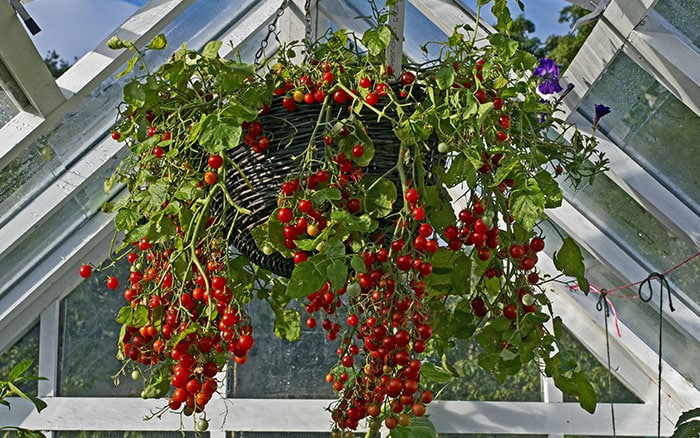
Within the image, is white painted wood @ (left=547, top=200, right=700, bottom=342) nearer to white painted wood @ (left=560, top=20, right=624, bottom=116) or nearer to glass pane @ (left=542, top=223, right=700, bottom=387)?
glass pane @ (left=542, top=223, right=700, bottom=387)

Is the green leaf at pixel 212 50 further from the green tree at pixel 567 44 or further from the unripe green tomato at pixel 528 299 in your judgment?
the green tree at pixel 567 44

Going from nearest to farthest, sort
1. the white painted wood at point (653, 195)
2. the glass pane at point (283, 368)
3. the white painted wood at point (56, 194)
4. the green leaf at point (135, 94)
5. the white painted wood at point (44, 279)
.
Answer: the green leaf at point (135, 94)
the white painted wood at point (653, 195)
the white painted wood at point (56, 194)
the white painted wood at point (44, 279)
the glass pane at point (283, 368)

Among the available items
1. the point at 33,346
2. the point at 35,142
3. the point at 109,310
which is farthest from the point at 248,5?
the point at 33,346

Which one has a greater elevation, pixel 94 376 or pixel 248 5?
pixel 248 5

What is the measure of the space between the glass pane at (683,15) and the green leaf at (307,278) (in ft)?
4.62

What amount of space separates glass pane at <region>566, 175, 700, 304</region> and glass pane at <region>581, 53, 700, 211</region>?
9.1 inches

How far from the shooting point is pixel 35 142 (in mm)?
2656

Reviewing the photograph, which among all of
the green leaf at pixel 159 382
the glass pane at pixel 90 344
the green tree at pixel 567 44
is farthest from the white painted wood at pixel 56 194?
the green tree at pixel 567 44

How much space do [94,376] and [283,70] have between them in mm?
2558

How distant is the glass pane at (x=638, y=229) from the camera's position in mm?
2752

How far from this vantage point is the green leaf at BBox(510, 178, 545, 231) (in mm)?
1130

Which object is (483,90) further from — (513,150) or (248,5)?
(248,5)

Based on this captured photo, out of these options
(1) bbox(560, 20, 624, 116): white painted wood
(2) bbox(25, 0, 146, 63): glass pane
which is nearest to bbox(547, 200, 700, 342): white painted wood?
(1) bbox(560, 20, 624, 116): white painted wood

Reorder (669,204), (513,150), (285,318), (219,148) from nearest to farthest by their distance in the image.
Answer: (219,148) < (513,150) < (285,318) < (669,204)
